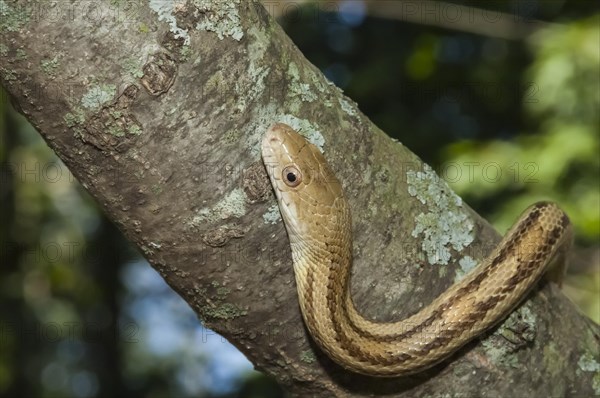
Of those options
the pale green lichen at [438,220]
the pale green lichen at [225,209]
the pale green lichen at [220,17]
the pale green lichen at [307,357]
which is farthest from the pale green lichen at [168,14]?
the pale green lichen at [307,357]

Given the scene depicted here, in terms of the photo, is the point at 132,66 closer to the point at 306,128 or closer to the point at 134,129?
the point at 134,129

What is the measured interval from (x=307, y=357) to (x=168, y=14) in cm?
107

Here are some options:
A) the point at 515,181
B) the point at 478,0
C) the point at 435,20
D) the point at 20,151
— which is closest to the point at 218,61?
the point at 515,181

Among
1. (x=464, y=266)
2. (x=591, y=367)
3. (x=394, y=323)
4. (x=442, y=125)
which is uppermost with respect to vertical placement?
(x=442, y=125)

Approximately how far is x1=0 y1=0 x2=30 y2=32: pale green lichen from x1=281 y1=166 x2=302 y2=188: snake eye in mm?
850

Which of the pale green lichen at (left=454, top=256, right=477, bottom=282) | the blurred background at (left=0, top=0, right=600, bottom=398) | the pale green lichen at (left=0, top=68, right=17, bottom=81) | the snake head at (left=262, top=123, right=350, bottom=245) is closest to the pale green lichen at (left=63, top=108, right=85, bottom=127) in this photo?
the pale green lichen at (left=0, top=68, right=17, bottom=81)

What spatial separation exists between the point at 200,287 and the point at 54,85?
64 centimetres

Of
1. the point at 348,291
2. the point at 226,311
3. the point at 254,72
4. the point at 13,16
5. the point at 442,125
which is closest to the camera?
the point at 13,16

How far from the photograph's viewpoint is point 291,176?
2273 millimetres

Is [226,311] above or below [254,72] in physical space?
below

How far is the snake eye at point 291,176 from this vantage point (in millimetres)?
2182

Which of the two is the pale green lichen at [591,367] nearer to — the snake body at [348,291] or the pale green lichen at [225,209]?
the snake body at [348,291]

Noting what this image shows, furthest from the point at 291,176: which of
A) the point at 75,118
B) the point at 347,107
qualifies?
the point at 75,118

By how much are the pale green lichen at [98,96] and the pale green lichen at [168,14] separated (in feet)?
0.61
